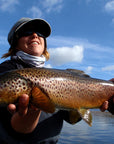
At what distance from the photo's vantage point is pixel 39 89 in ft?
9.48

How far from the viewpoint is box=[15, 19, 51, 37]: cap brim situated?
4189 mm

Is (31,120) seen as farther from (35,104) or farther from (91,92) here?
(91,92)

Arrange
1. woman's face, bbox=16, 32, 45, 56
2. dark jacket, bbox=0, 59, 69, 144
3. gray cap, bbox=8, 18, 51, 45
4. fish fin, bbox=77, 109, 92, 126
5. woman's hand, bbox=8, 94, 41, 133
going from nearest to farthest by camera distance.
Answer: woman's hand, bbox=8, 94, 41, 133, dark jacket, bbox=0, 59, 69, 144, fish fin, bbox=77, 109, 92, 126, woman's face, bbox=16, 32, 45, 56, gray cap, bbox=8, 18, 51, 45

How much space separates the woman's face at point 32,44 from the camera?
393 cm

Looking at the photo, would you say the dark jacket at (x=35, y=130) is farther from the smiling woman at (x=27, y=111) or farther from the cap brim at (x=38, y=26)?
the cap brim at (x=38, y=26)

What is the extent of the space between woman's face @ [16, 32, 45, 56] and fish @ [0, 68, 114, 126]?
0.73m

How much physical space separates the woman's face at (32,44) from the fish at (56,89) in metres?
0.73

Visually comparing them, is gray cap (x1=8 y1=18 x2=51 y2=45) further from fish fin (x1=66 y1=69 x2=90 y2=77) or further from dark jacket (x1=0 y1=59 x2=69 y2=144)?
fish fin (x1=66 y1=69 x2=90 y2=77)

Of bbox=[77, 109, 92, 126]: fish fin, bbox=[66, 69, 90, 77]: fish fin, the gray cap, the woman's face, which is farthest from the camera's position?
the gray cap

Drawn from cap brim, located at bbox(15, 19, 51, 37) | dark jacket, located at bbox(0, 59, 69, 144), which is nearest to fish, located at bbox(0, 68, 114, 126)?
dark jacket, located at bbox(0, 59, 69, 144)

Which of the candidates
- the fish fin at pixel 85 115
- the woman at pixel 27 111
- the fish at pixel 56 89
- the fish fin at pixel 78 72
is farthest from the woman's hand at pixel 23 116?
the fish fin at pixel 78 72

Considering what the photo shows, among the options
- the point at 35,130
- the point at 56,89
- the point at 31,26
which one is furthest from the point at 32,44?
the point at 35,130

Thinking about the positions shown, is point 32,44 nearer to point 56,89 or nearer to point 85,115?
point 56,89

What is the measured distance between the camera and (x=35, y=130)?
3.40 m
